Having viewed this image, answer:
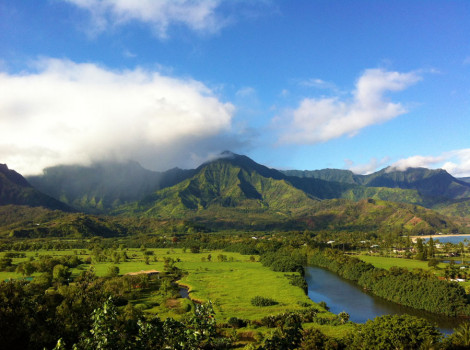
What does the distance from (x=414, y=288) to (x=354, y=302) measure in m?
17.8

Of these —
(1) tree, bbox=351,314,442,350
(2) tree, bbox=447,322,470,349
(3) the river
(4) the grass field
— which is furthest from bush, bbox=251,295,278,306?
(2) tree, bbox=447,322,470,349

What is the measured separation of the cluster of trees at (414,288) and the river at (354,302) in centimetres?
226

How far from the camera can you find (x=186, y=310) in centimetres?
7738

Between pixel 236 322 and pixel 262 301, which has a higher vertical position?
pixel 236 322

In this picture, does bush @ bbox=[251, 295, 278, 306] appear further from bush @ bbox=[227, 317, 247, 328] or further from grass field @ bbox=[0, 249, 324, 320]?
bush @ bbox=[227, 317, 247, 328]

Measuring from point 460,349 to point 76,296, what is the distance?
60.6 meters

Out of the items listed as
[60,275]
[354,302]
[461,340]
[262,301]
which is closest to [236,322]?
[262,301]

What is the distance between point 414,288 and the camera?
8888cm

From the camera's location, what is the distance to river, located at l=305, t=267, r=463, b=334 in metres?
76.9

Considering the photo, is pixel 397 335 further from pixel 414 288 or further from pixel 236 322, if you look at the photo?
pixel 414 288

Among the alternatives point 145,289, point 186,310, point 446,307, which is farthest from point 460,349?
point 145,289

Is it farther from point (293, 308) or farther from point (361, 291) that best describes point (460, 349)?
point (361, 291)

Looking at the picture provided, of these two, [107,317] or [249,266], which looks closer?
[107,317]

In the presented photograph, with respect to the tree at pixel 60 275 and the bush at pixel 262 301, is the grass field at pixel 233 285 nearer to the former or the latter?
the bush at pixel 262 301
